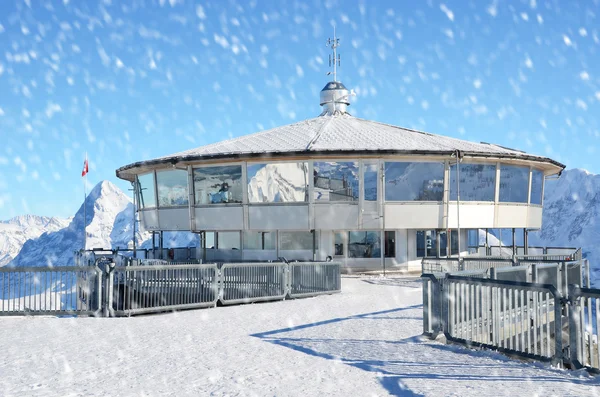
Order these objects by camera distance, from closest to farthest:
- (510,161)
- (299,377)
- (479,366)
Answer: (299,377)
(479,366)
(510,161)

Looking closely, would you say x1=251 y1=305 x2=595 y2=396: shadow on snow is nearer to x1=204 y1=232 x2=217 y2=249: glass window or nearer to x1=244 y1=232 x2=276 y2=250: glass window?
x1=244 y1=232 x2=276 y2=250: glass window

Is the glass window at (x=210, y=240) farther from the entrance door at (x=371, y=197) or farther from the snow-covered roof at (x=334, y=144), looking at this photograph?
the entrance door at (x=371, y=197)

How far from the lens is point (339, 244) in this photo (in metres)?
30.5

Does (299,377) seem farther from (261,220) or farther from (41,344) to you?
(261,220)

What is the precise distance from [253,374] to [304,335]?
3.42m

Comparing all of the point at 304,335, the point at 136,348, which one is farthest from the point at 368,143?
the point at 136,348

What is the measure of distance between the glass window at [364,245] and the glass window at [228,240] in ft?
20.8

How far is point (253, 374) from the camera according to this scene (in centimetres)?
856

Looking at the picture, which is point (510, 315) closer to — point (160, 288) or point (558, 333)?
point (558, 333)

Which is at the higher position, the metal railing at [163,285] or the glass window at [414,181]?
the glass window at [414,181]

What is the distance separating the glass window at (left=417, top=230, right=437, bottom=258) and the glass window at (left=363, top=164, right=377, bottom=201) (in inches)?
148

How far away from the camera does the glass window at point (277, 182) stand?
29531 millimetres

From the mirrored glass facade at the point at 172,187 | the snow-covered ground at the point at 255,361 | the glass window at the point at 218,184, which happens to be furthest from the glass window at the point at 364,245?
the snow-covered ground at the point at 255,361

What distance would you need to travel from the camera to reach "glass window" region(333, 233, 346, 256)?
99.9 feet
